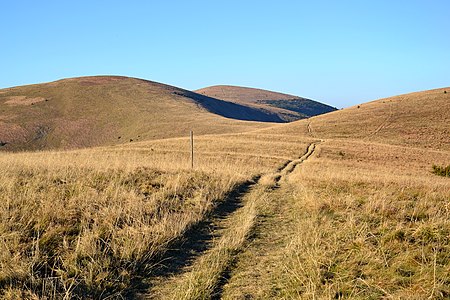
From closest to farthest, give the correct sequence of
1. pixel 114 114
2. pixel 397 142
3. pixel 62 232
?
pixel 62 232
pixel 397 142
pixel 114 114

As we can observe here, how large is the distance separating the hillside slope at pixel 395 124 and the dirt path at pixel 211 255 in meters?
44.0

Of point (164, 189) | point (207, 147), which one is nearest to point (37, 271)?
point (164, 189)

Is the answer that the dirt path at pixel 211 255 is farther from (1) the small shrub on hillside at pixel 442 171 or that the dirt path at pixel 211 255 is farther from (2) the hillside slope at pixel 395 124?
(2) the hillside slope at pixel 395 124

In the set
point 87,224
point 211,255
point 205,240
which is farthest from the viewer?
point 205,240

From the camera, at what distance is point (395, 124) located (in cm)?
5553

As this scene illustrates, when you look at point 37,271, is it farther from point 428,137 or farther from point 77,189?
point 428,137

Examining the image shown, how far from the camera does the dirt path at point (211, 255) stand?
17.2 feet

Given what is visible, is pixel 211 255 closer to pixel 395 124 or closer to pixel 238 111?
pixel 395 124

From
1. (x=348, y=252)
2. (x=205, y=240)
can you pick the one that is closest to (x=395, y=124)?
(x=205, y=240)

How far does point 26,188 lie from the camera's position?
9.23 meters

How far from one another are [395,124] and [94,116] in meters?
68.9

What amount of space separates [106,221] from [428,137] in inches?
2048

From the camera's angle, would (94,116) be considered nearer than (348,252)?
No

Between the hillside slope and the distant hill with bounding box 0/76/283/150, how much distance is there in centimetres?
1726
